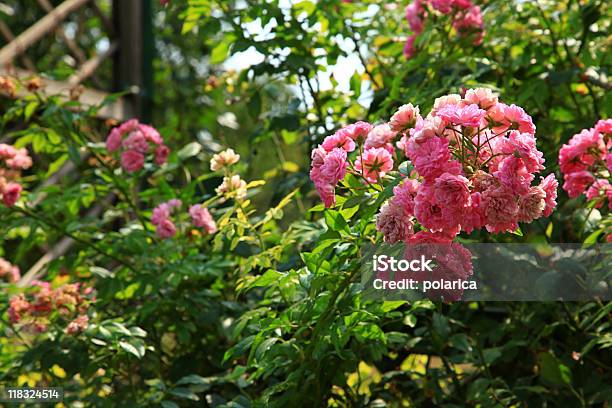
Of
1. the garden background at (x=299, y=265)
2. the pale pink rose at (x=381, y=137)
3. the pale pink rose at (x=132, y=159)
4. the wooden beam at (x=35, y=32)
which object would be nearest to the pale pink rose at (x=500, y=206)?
the pale pink rose at (x=381, y=137)

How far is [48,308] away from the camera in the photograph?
1934 millimetres

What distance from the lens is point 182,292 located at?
6.78ft

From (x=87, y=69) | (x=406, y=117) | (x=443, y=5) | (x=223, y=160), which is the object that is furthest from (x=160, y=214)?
(x=87, y=69)

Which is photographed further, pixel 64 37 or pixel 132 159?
pixel 64 37

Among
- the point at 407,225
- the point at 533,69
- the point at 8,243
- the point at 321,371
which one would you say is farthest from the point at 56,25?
the point at 407,225

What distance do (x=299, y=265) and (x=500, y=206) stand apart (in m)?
0.77

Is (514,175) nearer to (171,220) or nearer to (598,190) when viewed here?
(598,190)

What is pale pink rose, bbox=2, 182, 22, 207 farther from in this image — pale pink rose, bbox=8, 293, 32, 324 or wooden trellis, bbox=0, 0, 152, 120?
wooden trellis, bbox=0, 0, 152, 120

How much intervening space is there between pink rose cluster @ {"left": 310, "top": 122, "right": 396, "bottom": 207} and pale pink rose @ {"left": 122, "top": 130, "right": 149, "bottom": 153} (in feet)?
3.08

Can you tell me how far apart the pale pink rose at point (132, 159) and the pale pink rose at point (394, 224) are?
1090 mm

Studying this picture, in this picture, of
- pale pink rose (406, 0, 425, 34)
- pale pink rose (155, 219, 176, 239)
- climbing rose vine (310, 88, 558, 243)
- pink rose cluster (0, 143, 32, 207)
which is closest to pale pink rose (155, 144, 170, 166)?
A: pale pink rose (155, 219, 176, 239)

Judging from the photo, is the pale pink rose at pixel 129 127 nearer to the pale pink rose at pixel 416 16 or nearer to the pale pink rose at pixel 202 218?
the pale pink rose at pixel 202 218

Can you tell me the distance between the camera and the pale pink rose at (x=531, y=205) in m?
1.14

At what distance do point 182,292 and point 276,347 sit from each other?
1.98 feet
